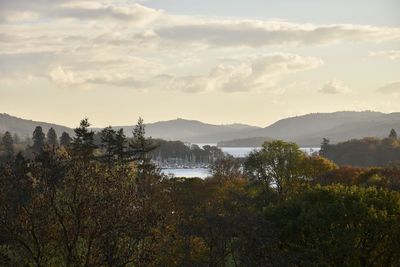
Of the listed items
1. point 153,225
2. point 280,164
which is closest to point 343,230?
point 153,225

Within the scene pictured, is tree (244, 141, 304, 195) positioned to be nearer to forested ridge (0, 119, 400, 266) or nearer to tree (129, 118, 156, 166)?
tree (129, 118, 156, 166)

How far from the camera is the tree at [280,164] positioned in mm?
75312

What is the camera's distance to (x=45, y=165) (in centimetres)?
2797

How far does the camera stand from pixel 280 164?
75500 mm

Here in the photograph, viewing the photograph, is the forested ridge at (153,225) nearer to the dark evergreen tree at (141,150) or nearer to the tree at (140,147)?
the dark evergreen tree at (141,150)

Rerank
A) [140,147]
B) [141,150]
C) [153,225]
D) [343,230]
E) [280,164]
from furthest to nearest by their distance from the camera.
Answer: [140,147]
[141,150]
[280,164]
[343,230]
[153,225]

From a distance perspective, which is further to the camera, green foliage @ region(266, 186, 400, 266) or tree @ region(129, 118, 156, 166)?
tree @ region(129, 118, 156, 166)

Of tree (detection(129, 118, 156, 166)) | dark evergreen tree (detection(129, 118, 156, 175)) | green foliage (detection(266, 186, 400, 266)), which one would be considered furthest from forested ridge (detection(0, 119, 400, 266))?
tree (detection(129, 118, 156, 166))

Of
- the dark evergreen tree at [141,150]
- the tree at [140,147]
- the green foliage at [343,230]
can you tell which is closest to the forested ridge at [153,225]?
the green foliage at [343,230]

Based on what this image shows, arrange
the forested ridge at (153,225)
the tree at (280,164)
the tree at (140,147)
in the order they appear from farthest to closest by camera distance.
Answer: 1. the tree at (140,147)
2. the tree at (280,164)
3. the forested ridge at (153,225)

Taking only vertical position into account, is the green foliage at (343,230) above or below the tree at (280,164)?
below

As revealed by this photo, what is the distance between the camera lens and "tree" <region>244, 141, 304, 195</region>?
75.3 m

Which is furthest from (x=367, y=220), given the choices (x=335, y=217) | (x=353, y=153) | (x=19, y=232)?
(x=353, y=153)

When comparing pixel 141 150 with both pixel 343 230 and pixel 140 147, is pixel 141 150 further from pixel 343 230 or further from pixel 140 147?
pixel 343 230
